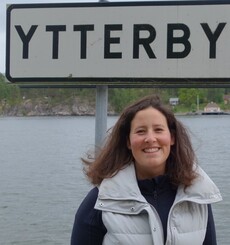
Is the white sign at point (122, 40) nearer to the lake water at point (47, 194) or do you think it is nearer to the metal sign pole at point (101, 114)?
the metal sign pole at point (101, 114)

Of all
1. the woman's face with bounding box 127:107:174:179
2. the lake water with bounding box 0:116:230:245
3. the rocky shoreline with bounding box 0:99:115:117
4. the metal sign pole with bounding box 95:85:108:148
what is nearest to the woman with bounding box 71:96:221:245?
the woman's face with bounding box 127:107:174:179

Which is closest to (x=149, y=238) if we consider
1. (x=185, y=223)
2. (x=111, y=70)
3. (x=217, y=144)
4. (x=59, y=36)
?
(x=185, y=223)

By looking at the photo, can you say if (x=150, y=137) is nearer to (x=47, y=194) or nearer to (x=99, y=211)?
(x=99, y=211)

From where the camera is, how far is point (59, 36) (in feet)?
9.77

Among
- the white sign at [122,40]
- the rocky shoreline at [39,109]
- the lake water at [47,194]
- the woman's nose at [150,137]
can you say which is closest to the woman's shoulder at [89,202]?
the woman's nose at [150,137]

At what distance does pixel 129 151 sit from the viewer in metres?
2.39

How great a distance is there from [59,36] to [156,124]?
98 centimetres

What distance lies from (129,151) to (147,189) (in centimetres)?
23

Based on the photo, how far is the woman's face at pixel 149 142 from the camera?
88.6 inches

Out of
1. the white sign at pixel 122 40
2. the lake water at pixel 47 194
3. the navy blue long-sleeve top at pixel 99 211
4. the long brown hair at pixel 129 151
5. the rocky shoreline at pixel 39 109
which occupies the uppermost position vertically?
the rocky shoreline at pixel 39 109

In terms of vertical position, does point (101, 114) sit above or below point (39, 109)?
below

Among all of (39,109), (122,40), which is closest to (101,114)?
(122,40)

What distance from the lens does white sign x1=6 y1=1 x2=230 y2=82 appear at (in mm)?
2898

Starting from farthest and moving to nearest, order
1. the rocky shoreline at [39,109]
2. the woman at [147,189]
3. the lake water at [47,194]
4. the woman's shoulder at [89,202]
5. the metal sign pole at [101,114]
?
the rocky shoreline at [39,109] < the lake water at [47,194] < the metal sign pole at [101,114] < the woman's shoulder at [89,202] < the woman at [147,189]
